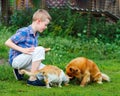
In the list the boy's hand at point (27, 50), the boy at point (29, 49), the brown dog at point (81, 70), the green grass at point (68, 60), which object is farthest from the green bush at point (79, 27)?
the boy's hand at point (27, 50)

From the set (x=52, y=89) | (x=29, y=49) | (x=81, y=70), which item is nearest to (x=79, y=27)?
(x=81, y=70)

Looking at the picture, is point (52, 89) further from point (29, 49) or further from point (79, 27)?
point (79, 27)

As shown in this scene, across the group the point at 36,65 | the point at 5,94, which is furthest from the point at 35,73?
the point at 5,94

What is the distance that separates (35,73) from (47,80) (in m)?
0.20

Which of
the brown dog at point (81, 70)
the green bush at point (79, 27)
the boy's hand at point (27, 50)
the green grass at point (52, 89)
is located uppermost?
the boy's hand at point (27, 50)

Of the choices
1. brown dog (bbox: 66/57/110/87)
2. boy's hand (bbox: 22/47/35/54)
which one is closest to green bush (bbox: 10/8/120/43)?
brown dog (bbox: 66/57/110/87)

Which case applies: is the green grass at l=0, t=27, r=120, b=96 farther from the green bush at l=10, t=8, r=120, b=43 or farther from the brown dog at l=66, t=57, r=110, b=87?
the green bush at l=10, t=8, r=120, b=43

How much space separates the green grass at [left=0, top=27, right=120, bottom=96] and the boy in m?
0.22

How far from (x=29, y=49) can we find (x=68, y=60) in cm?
264

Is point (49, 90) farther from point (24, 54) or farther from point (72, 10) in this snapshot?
point (72, 10)

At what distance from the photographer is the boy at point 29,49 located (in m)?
6.74

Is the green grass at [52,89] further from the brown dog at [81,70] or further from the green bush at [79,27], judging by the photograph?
the green bush at [79,27]

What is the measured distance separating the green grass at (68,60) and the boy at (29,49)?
22 centimetres

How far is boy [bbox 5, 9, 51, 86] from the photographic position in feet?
22.1
